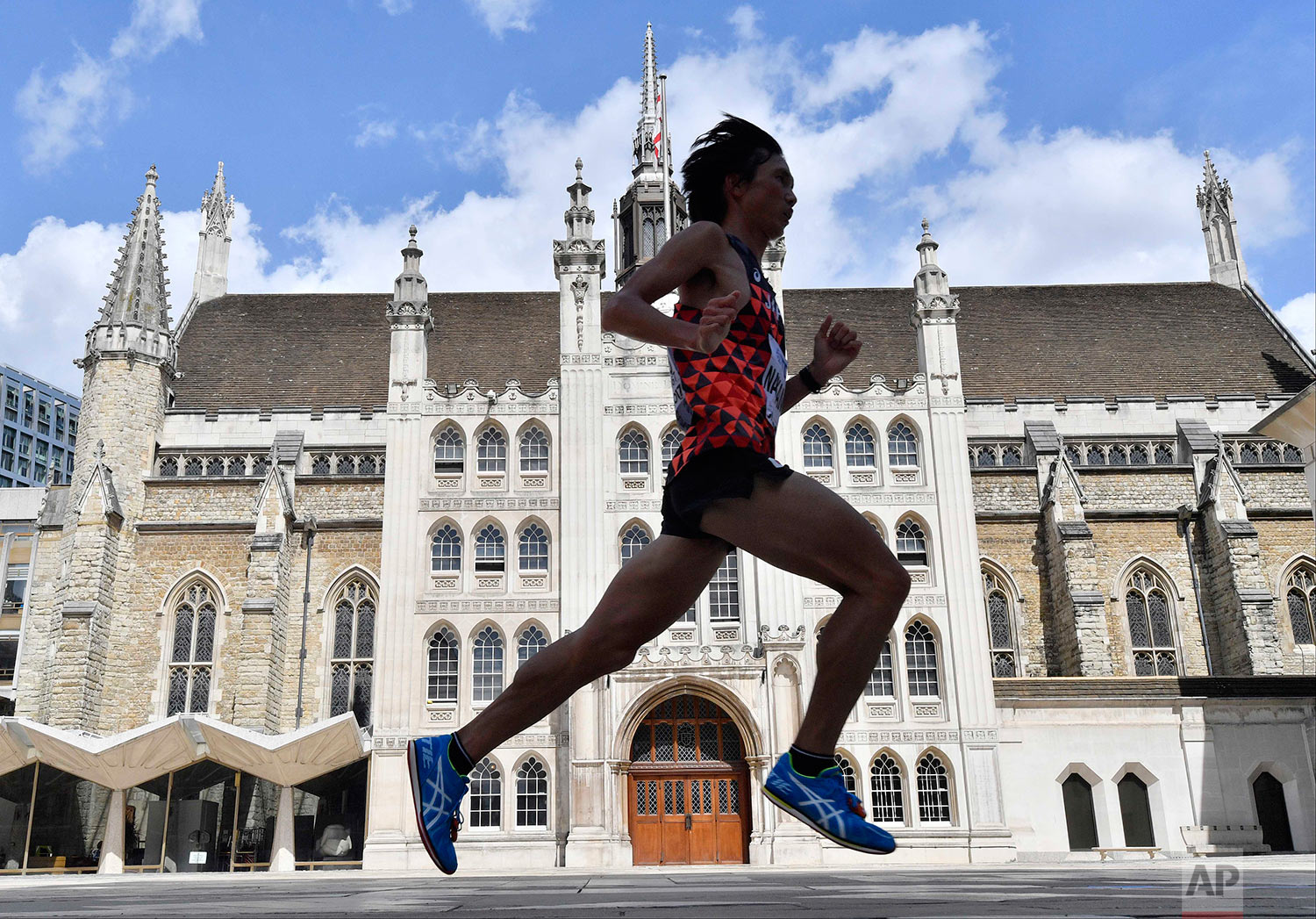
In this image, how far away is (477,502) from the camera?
24844mm

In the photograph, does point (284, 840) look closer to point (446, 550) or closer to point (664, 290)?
point (446, 550)

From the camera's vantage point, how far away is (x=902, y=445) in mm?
25469

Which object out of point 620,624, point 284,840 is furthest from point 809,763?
point 284,840

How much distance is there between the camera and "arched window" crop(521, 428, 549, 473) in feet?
82.9

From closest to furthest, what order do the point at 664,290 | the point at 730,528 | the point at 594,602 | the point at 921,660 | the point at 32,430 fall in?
1. the point at 730,528
2. the point at 664,290
3. the point at 594,602
4. the point at 921,660
5. the point at 32,430

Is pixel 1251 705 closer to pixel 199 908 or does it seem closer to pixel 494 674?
pixel 494 674

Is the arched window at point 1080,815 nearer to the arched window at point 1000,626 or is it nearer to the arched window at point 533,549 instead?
the arched window at point 1000,626

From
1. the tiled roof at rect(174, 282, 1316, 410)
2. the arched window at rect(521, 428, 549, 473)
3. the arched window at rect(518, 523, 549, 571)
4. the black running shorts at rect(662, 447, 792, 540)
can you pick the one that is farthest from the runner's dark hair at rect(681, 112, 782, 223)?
the tiled roof at rect(174, 282, 1316, 410)

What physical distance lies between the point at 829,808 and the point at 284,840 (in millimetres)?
21374

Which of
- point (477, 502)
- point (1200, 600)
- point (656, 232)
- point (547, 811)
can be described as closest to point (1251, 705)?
point (1200, 600)

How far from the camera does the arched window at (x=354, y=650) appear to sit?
25.8 meters

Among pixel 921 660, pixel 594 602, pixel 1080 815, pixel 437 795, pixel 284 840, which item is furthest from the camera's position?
pixel 921 660

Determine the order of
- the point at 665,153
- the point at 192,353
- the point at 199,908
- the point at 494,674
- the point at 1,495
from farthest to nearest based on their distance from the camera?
the point at 1,495 < the point at 192,353 < the point at 665,153 < the point at 494,674 < the point at 199,908

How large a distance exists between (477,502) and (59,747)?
922cm
